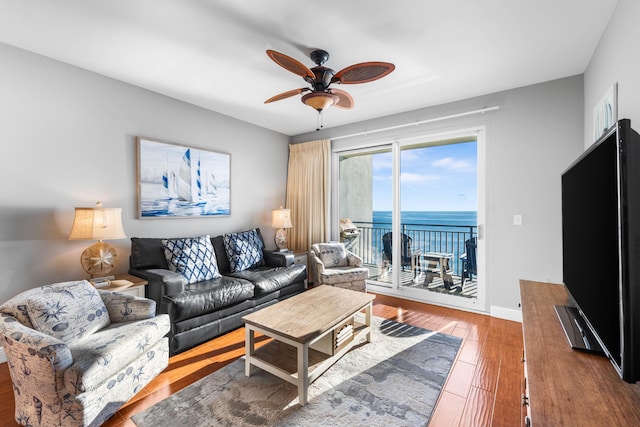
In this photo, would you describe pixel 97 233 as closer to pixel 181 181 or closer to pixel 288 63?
pixel 181 181

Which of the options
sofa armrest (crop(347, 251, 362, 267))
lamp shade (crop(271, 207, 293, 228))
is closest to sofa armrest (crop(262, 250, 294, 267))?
lamp shade (crop(271, 207, 293, 228))

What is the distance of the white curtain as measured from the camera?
461 centimetres

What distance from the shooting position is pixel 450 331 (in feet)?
9.59

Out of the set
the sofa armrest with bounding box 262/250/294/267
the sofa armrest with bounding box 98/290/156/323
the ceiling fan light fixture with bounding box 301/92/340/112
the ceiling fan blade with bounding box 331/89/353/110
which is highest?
the ceiling fan blade with bounding box 331/89/353/110

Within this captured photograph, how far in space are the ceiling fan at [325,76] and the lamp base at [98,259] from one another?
206 cm

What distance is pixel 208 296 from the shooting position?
8.61ft

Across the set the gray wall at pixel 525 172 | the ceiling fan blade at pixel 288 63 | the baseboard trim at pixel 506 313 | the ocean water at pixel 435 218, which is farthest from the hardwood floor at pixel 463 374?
the ceiling fan blade at pixel 288 63

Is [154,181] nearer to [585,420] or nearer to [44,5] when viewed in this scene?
[44,5]

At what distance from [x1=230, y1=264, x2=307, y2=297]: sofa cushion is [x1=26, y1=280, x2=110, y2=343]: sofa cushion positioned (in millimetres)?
1383

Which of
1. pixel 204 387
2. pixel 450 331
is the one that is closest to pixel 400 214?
pixel 450 331

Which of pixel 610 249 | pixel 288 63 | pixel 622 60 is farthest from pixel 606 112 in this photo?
pixel 288 63

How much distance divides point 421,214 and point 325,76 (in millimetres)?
2407

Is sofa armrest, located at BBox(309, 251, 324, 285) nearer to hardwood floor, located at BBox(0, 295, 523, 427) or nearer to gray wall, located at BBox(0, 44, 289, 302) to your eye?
hardwood floor, located at BBox(0, 295, 523, 427)

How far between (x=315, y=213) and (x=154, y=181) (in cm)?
234
